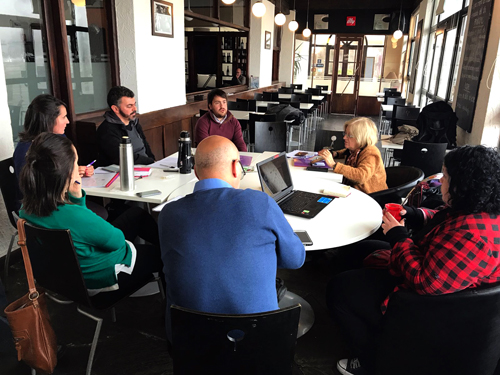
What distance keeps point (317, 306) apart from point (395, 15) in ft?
36.1

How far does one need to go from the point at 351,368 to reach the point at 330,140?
7.25 feet

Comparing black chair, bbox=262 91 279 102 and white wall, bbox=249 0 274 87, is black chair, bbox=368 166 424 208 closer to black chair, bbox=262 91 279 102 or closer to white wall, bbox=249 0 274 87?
black chair, bbox=262 91 279 102

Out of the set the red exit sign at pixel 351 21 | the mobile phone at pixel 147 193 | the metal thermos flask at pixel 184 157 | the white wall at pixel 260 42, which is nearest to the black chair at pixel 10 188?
the mobile phone at pixel 147 193

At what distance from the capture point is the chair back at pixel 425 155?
11.9 feet

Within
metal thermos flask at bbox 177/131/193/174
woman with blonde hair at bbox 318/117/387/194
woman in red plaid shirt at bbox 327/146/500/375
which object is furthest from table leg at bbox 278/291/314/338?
metal thermos flask at bbox 177/131/193/174

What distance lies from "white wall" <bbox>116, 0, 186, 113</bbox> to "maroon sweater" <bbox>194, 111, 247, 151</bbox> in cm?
107

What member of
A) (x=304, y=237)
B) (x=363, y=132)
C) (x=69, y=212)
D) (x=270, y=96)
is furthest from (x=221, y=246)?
(x=270, y=96)

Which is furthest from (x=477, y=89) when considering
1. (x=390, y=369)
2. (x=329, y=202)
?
(x=390, y=369)

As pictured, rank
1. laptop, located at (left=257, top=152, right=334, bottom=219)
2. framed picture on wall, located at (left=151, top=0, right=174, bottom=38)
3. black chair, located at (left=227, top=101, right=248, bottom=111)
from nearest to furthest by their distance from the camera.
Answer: laptop, located at (left=257, top=152, right=334, bottom=219) < framed picture on wall, located at (left=151, top=0, right=174, bottom=38) < black chair, located at (left=227, top=101, right=248, bottom=111)

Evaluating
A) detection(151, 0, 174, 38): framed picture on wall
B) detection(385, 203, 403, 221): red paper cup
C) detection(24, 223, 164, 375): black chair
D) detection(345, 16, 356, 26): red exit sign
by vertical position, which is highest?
detection(345, 16, 356, 26): red exit sign

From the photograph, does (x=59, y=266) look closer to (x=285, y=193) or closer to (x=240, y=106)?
(x=285, y=193)

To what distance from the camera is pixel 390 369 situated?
1488 millimetres

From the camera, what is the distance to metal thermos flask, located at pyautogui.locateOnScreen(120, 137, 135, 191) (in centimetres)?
231

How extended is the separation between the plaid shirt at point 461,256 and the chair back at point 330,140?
225cm
